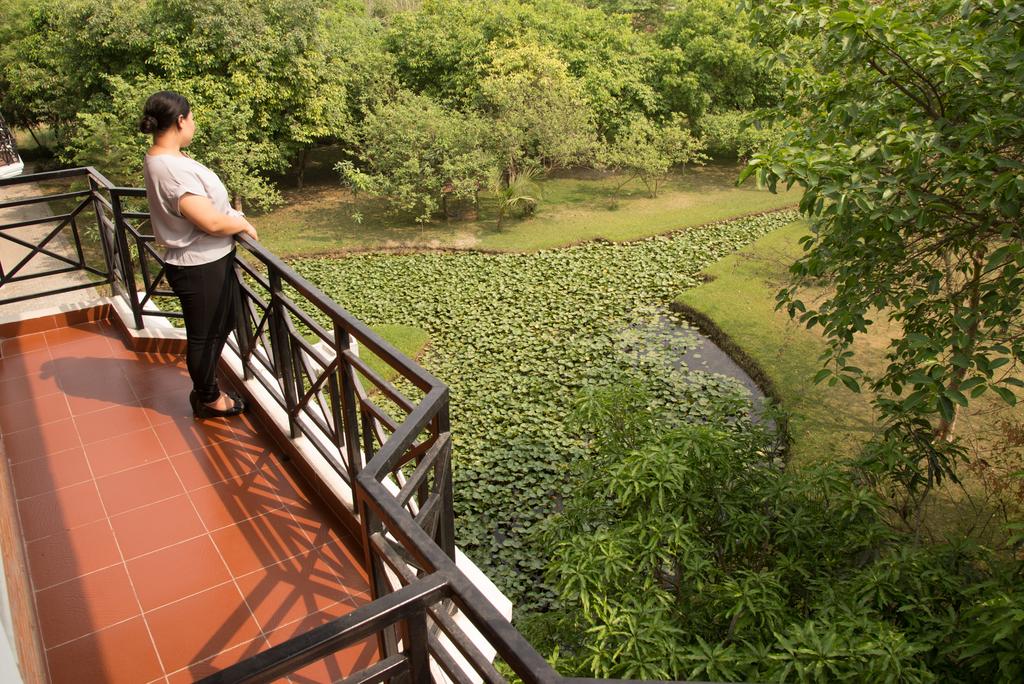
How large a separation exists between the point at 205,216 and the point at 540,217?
13018mm

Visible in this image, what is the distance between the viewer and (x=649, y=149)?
16.2 meters

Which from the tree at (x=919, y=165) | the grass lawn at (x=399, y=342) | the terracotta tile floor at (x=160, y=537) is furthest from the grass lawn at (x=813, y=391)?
the terracotta tile floor at (x=160, y=537)

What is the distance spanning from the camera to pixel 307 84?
15.5m

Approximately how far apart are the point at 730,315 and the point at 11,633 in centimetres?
1032

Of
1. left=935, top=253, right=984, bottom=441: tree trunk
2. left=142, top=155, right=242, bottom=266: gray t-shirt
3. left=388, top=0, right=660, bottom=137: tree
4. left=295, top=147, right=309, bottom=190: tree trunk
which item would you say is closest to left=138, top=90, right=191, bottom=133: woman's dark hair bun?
left=142, top=155, right=242, bottom=266: gray t-shirt

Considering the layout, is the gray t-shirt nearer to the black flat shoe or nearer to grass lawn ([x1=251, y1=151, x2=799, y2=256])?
the black flat shoe

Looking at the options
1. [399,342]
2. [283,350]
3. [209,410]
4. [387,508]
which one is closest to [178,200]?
[283,350]

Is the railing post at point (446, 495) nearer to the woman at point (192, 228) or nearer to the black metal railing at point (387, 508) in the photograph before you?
the black metal railing at point (387, 508)

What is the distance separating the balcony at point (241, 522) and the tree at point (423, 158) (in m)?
10.3

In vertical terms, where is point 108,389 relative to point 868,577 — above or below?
above

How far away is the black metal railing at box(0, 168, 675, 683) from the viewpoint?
129cm

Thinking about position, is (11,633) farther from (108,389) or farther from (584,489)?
(584,489)

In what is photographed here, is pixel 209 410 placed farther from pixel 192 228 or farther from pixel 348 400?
pixel 348 400

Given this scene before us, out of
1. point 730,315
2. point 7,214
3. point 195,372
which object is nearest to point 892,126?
point 195,372
